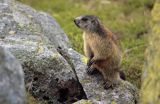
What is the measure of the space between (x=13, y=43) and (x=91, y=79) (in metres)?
1.25

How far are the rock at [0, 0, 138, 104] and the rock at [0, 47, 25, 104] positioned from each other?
1834 millimetres

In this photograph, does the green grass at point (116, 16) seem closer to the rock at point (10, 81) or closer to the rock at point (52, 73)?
the rock at point (52, 73)

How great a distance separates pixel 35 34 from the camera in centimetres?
855

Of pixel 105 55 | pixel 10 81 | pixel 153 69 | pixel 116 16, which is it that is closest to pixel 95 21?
pixel 105 55

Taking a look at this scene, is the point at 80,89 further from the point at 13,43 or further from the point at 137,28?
the point at 137,28

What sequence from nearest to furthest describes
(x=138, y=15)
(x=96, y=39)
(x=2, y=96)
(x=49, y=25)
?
(x=2, y=96) → (x=96, y=39) → (x=49, y=25) → (x=138, y=15)

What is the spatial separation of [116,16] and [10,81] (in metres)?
9.21

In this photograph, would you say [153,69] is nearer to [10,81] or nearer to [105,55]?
[10,81]

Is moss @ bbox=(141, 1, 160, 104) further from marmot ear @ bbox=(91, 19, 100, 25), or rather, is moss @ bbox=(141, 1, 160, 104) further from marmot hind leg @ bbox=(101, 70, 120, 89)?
marmot ear @ bbox=(91, 19, 100, 25)

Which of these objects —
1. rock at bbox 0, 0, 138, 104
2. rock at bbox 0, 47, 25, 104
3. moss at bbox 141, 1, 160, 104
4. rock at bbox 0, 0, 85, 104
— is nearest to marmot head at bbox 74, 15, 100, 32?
rock at bbox 0, 0, 138, 104

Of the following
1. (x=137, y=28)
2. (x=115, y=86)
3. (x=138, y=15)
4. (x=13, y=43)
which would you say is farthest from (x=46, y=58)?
(x=138, y=15)

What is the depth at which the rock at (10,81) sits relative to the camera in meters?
5.43

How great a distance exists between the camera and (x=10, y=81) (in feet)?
18.1

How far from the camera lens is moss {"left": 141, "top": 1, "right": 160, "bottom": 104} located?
554 centimetres
